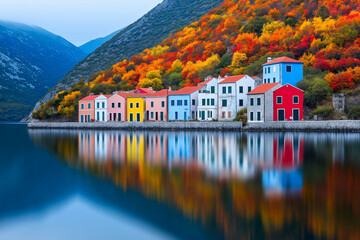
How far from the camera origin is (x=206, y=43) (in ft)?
318

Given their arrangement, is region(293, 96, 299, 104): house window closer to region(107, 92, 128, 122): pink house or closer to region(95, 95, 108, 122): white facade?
region(107, 92, 128, 122): pink house

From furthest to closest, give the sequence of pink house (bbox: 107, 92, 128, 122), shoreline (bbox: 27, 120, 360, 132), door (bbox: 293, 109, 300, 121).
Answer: pink house (bbox: 107, 92, 128, 122), door (bbox: 293, 109, 300, 121), shoreline (bbox: 27, 120, 360, 132)

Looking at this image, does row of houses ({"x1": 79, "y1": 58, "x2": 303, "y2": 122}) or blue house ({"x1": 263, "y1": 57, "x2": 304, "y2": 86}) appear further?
blue house ({"x1": 263, "y1": 57, "x2": 304, "y2": 86})

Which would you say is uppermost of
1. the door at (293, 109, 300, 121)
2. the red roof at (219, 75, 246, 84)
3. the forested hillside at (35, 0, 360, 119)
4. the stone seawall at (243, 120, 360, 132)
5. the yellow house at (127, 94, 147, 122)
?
the forested hillside at (35, 0, 360, 119)

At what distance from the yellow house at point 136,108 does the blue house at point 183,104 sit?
5.35 m

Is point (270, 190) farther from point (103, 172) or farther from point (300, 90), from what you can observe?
point (300, 90)

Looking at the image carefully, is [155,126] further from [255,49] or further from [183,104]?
[255,49]

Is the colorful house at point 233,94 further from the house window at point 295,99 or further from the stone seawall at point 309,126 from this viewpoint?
the house window at point 295,99

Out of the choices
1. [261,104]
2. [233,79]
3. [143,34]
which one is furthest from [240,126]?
[143,34]

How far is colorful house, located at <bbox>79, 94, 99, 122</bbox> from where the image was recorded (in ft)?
242

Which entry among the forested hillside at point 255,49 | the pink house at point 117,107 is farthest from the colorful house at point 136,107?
the forested hillside at point 255,49

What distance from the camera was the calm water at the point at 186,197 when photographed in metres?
11.5

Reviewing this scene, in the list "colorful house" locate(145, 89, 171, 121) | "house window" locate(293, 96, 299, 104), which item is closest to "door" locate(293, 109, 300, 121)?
"house window" locate(293, 96, 299, 104)

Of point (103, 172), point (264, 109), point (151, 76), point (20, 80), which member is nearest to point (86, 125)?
point (151, 76)
